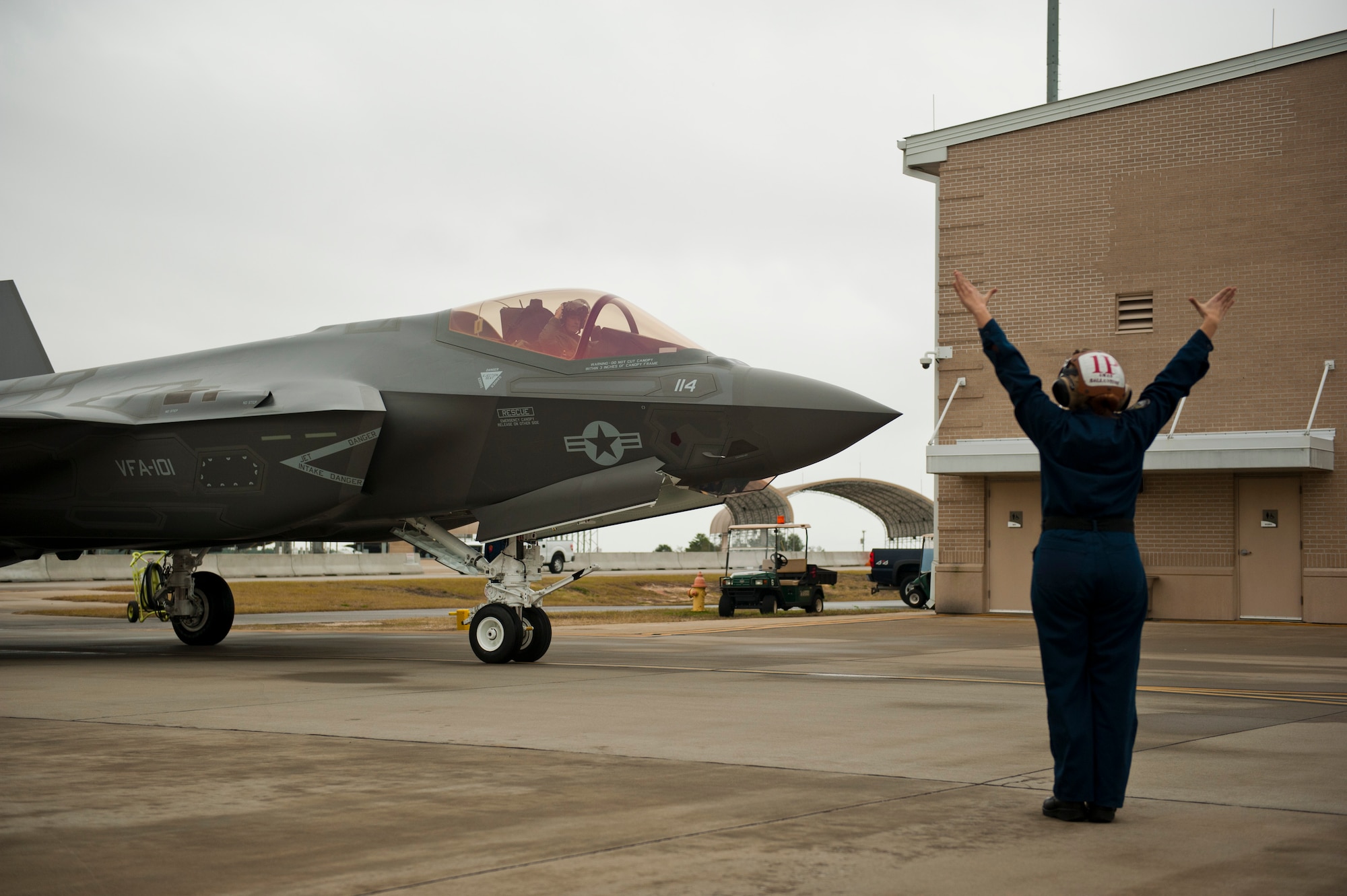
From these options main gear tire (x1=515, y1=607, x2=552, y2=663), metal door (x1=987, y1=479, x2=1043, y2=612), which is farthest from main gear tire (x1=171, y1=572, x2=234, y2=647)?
metal door (x1=987, y1=479, x2=1043, y2=612)

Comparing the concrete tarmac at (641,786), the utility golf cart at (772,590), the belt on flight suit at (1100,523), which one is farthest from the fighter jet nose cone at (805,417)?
the utility golf cart at (772,590)

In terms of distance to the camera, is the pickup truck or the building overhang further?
the pickup truck

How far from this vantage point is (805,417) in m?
10.6

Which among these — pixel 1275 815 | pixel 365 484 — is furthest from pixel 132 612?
pixel 1275 815

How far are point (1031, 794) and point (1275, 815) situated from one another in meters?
0.93

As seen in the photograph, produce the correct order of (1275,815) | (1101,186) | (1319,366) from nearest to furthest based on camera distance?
(1275,815), (1319,366), (1101,186)

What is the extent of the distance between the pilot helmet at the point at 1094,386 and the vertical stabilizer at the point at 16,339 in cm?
1757

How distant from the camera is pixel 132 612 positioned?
16.9 m

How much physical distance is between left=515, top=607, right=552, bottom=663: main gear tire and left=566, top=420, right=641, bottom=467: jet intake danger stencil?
172 centimetres

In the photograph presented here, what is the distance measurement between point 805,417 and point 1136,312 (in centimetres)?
1532

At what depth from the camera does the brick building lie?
2159 centimetres

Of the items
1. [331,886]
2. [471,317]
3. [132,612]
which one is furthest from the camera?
[132,612]

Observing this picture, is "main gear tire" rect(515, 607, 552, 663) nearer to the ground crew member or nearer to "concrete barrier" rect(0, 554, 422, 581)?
the ground crew member

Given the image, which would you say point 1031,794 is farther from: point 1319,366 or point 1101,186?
point 1101,186
